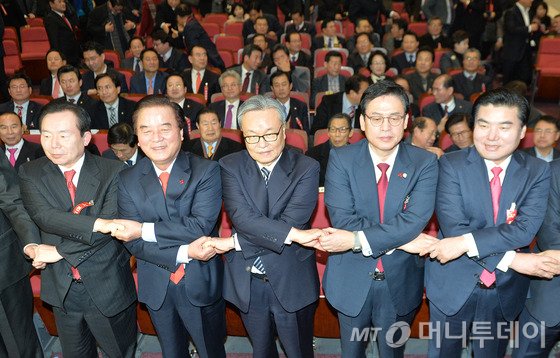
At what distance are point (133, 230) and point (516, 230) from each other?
63.6 inches

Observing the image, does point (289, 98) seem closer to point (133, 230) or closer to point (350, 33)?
point (133, 230)

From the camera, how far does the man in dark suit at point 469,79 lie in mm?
6984

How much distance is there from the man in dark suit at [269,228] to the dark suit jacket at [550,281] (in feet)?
3.22

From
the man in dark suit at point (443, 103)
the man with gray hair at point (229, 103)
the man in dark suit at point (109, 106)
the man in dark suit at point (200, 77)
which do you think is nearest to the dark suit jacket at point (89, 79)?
the man in dark suit at point (200, 77)

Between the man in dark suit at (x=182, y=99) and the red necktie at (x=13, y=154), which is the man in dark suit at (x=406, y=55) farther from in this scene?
the red necktie at (x=13, y=154)

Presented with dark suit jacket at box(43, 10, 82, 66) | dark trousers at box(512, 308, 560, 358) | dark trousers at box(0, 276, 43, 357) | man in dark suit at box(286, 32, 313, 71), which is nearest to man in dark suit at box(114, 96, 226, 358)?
dark trousers at box(0, 276, 43, 357)

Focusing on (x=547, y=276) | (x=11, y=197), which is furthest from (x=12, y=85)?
(x=547, y=276)


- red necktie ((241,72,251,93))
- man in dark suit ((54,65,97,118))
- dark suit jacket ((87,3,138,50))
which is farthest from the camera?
dark suit jacket ((87,3,138,50))

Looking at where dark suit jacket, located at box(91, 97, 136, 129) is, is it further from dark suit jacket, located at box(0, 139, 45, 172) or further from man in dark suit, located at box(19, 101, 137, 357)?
man in dark suit, located at box(19, 101, 137, 357)

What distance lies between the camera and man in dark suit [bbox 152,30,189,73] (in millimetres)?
8249

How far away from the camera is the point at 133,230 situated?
8.40 ft

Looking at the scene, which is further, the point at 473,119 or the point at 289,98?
the point at 289,98

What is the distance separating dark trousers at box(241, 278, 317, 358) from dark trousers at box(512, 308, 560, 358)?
0.97m

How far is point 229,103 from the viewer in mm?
6020
